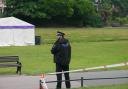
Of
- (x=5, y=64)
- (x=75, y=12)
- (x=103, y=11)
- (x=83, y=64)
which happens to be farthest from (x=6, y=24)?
(x=103, y=11)

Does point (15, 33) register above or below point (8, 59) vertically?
below

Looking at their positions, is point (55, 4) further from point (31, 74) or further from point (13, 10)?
point (31, 74)

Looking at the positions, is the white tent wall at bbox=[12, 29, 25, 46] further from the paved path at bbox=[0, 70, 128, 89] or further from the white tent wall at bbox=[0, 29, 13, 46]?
the paved path at bbox=[0, 70, 128, 89]

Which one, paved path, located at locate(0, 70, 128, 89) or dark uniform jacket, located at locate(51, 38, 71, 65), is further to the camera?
paved path, located at locate(0, 70, 128, 89)

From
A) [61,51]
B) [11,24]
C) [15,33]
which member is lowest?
[15,33]

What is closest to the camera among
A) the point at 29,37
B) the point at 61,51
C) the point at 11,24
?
the point at 61,51

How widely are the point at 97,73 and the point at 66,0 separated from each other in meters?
82.0

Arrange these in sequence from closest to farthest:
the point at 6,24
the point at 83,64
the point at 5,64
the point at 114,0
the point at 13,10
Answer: the point at 5,64 → the point at 83,64 → the point at 6,24 → the point at 13,10 → the point at 114,0

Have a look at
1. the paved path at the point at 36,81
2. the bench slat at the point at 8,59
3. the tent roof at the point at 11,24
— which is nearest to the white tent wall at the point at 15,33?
the tent roof at the point at 11,24

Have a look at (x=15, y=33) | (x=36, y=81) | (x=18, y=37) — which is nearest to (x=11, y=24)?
(x=15, y=33)

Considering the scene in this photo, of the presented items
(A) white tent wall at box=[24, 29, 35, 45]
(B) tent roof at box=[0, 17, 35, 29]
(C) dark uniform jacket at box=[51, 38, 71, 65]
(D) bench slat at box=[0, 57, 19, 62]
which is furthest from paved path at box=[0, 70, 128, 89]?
(A) white tent wall at box=[24, 29, 35, 45]

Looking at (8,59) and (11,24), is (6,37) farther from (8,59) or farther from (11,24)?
(8,59)

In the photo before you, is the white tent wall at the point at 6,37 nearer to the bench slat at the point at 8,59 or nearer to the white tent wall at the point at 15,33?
the white tent wall at the point at 15,33

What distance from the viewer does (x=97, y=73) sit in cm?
2088
